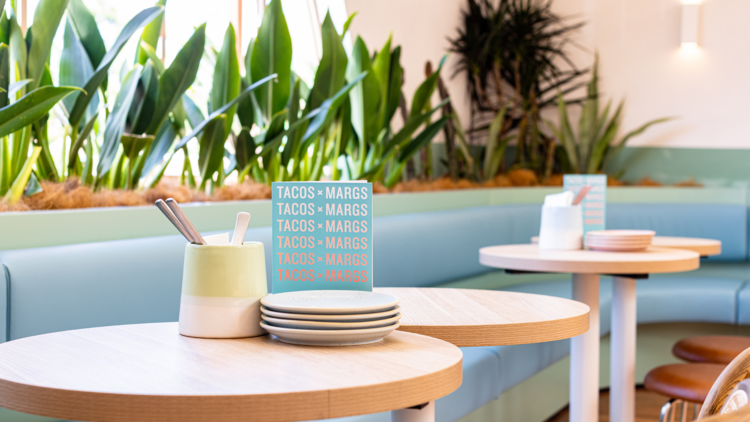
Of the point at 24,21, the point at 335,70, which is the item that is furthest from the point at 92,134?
the point at 335,70

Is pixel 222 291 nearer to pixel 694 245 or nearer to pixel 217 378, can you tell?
pixel 217 378

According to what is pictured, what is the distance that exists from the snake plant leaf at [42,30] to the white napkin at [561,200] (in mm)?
1236

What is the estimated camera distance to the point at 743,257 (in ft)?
10.9

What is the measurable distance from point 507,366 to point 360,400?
139cm

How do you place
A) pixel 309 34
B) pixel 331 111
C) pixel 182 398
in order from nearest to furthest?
pixel 182 398
pixel 331 111
pixel 309 34

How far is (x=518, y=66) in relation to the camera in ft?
14.8

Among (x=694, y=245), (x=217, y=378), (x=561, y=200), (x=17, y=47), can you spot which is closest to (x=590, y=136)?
(x=694, y=245)

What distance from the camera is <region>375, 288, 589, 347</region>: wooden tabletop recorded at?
0.90 m

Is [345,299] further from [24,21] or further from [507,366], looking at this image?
[24,21]

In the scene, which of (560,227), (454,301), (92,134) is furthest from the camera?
(92,134)

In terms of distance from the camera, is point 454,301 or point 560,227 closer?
point 454,301

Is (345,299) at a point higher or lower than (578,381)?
higher

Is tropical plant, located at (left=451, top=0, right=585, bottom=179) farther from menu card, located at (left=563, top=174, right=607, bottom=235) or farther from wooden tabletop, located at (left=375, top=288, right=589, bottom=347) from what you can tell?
wooden tabletop, located at (left=375, top=288, right=589, bottom=347)

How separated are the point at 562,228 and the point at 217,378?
127 cm
